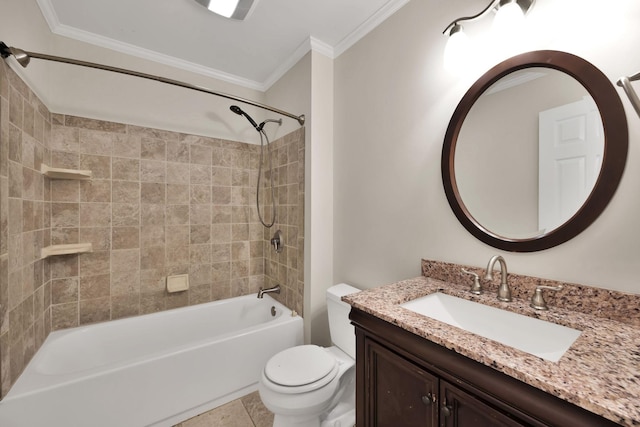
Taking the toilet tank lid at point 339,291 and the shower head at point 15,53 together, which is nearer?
the shower head at point 15,53

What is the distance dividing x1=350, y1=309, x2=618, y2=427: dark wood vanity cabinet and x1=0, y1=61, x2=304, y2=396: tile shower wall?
1130 mm

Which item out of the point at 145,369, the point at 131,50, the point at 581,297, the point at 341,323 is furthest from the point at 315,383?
the point at 131,50

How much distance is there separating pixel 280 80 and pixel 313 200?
3.95ft

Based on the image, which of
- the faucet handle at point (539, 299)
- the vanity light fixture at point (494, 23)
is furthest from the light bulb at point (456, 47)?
the faucet handle at point (539, 299)

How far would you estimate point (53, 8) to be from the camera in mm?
1580

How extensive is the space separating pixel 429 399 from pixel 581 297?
25.6 inches

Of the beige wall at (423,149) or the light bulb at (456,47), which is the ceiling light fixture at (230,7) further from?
the light bulb at (456,47)

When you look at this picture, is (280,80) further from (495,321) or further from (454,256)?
(495,321)

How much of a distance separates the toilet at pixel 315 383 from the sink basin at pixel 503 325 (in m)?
0.56

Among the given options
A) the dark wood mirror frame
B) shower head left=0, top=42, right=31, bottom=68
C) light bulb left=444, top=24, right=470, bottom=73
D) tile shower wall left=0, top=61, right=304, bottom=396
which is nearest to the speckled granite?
the dark wood mirror frame

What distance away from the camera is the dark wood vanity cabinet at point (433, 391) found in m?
0.55

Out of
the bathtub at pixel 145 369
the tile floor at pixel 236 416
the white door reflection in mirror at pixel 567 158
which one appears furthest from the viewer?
the tile floor at pixel 236 416

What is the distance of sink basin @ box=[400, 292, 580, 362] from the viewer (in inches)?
32.3

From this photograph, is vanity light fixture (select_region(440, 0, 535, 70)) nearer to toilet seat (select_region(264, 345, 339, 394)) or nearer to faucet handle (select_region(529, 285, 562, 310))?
faucet handle (select_region(529, 285, 562, 310))
